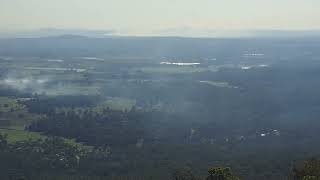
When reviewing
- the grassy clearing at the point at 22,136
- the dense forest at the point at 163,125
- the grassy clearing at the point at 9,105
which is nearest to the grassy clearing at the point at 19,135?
the grassy clearing at the point at 22,136

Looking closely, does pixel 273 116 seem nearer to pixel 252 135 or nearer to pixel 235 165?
pixel 252 135

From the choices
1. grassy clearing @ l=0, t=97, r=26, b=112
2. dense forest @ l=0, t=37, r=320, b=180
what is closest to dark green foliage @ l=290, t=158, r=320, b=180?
dense forest @ l=0, t=37, r=320, b=180

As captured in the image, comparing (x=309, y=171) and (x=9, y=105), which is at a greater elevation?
(x=309, y=171)

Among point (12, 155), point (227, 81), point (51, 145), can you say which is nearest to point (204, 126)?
point (51, 145)

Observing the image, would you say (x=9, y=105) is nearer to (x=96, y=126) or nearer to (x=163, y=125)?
(x=96, y=126)

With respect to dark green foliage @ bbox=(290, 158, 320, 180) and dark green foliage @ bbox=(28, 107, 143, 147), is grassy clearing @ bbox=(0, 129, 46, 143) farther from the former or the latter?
dark green foliage @ bbox=(290, 158, 320, 180)

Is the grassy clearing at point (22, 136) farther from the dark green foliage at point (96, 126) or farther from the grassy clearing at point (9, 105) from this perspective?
the grassy clearing at point (9, 105)

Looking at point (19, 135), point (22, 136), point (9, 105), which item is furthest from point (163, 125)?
point (9, 105)

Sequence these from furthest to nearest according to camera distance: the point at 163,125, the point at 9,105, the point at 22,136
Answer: the point at 9,105 → the point at 163,125 → the point at 22,136

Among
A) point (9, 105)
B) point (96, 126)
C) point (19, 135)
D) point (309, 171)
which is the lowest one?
point (9, 105)

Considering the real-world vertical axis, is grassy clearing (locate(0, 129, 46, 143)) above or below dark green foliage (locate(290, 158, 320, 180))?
below

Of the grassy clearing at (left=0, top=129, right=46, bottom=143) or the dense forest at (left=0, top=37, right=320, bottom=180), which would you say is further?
the grassy clearing at (left=0, top=129, right=46, bottom=143)
